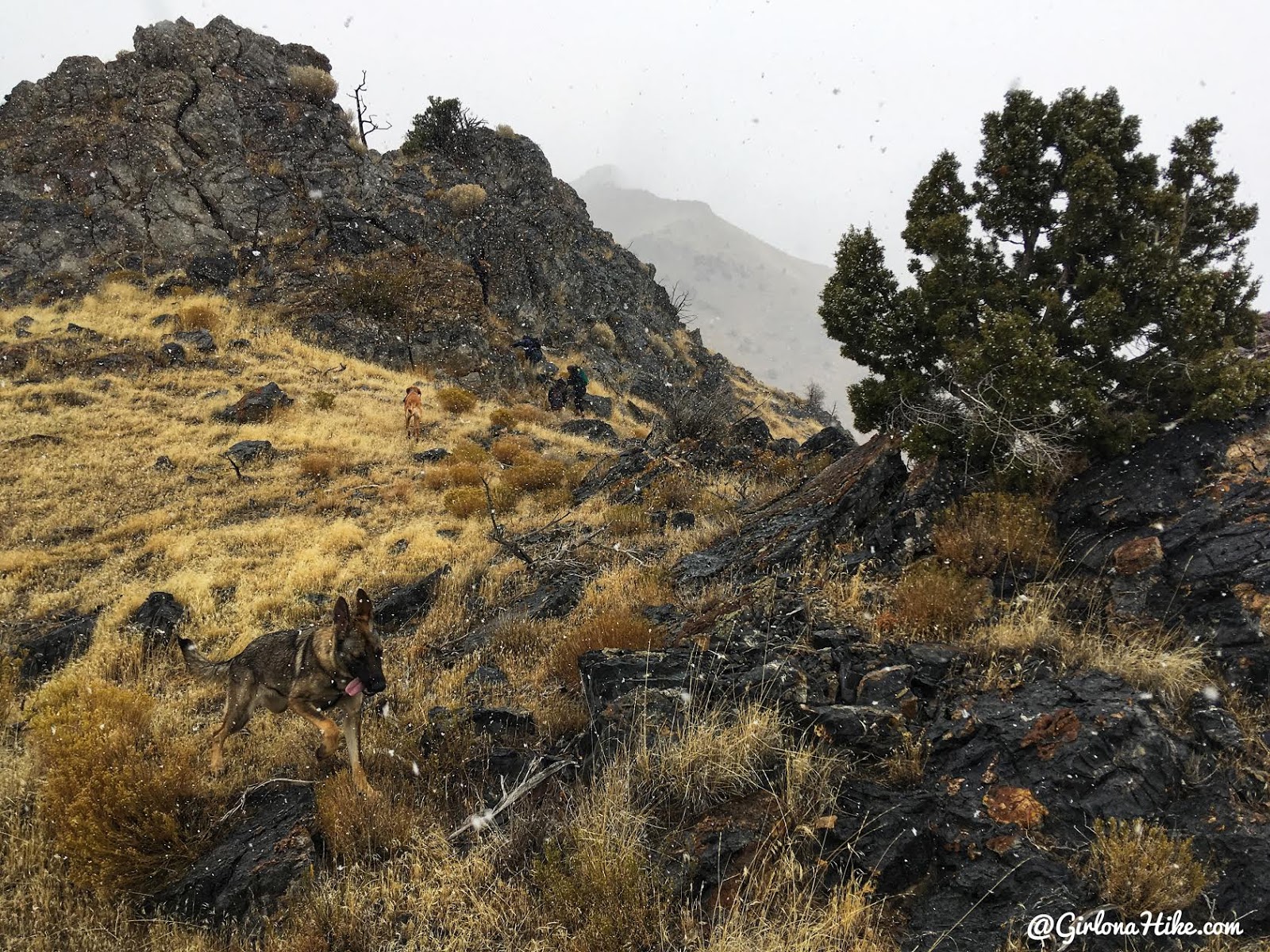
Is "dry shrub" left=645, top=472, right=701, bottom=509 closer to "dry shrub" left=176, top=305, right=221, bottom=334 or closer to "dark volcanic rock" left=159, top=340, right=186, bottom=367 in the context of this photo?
"dark volcanic rock" left=159, top=340, right=186, bottom=367

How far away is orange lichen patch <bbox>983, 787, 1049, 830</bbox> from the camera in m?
3.23

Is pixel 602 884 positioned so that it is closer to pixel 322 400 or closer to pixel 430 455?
pixel 430 455

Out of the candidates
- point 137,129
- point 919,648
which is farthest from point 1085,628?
point 137,129

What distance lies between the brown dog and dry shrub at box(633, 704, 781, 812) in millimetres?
16083

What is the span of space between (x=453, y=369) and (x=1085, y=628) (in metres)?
25.8

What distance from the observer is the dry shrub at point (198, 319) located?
76.6 ft

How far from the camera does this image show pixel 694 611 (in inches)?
258

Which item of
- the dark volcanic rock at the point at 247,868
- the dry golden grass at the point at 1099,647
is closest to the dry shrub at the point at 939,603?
the dry golden grass at the point at 1099,647

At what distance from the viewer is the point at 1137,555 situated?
5.14 meters

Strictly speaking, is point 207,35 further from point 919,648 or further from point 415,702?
point 919,648

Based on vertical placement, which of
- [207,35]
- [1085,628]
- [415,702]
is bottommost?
[415,702]

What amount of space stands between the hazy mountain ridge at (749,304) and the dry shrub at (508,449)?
123789 mm

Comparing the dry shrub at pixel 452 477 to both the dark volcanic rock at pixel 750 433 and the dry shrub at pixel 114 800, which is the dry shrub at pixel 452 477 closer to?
the dark volcanic rock at pixel 750 433

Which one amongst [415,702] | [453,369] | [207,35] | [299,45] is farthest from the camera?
[299,45]
